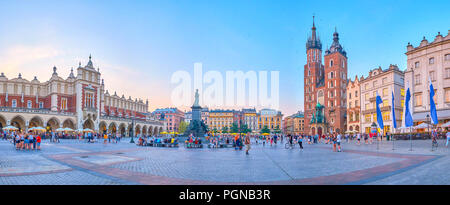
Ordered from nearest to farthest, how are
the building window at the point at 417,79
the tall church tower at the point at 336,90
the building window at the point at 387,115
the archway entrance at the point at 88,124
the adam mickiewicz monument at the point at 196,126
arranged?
the adam mickiewicz monument at the point at 196,126
the building window at the point at 417,79
the building window at the point at 387,115
the archway entrance at the point at 88,124
the tall church tower at the point at 336,90

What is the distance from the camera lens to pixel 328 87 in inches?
2862

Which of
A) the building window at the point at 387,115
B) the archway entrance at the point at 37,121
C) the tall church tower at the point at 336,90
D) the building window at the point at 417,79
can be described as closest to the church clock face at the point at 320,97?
the tall church tower at the point at 336,90

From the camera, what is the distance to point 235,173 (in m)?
8.15

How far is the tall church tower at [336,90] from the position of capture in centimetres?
6881

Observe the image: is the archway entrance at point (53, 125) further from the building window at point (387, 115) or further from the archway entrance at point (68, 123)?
the building window at point (387, 115)

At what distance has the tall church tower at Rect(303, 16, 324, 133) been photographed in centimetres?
8056

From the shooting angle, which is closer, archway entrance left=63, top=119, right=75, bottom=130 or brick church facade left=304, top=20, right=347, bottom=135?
archway entrance left=63, top=119, right=75, bottom=130

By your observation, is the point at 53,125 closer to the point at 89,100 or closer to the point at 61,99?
the point at 61,99

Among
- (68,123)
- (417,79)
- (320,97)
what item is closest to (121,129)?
(68,123)

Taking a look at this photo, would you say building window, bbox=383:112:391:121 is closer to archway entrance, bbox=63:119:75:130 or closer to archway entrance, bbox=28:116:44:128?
archway entrance, bbox=63:119:75:130

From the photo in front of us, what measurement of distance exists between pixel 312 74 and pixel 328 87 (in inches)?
466

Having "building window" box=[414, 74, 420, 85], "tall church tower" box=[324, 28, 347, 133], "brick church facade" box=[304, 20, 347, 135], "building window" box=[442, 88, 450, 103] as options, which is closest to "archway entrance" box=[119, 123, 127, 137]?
"brick church facade" box=[304, 20, 347, 135]

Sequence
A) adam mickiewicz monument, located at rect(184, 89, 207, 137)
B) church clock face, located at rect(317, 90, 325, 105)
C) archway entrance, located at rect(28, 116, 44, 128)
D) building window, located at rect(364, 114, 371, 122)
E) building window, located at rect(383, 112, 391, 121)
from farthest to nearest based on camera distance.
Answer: church clock face, located at rect(317, 90, 325, 105)
building window, located at rect(364, 114, 371, 122)
building window, located at rect(383, 112, 391, 121)
archway entrance, located at rect(28, 116, 44, 128)
adam mickiewicz monument, located at rect(184, 89, 207, 137)
